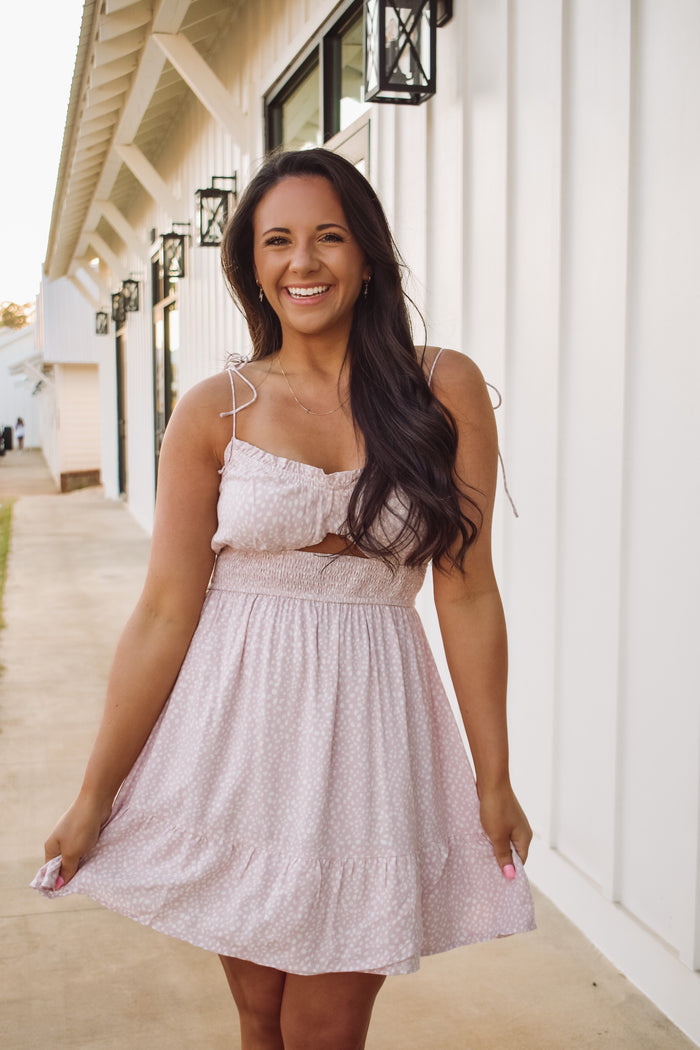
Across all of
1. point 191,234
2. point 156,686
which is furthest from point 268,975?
point 191,234

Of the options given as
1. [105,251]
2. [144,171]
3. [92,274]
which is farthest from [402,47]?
[92,274]

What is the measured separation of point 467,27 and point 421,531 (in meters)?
2.30

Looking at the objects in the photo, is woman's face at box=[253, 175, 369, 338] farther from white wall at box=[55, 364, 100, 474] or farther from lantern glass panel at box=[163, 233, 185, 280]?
white wall at box=[55, 364, 100, 474]

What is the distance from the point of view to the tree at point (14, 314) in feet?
245

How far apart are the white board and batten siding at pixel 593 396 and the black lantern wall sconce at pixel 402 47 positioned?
8 centimetres

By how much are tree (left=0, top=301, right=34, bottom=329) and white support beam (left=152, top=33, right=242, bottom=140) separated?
7314 centimetres

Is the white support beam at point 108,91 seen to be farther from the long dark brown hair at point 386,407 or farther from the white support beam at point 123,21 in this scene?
the long dark brown hair at point 386,407

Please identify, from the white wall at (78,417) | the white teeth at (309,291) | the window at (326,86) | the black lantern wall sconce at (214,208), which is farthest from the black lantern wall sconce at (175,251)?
the white wall at (78,417)

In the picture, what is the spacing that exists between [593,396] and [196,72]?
168 inches

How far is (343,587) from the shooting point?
58.5 inches

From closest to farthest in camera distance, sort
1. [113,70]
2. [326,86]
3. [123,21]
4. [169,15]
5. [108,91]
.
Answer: [326,86]
[169,15]
[123,21]
[113,70]
[108,91]

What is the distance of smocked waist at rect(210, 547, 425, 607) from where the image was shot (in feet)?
4.87

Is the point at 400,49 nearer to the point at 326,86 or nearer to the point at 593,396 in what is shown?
the point at 593,396

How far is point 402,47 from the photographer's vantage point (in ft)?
10.2
